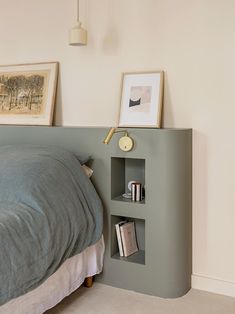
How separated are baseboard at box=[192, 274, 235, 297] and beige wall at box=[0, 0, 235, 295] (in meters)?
0.03

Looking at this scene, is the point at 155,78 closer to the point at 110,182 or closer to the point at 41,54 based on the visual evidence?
the point at 110,182

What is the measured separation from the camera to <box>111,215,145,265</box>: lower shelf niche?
2.69 m

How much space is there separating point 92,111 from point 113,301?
1.34 metres

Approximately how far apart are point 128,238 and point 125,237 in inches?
1.6

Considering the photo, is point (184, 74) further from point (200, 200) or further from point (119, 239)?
point (119, 239)

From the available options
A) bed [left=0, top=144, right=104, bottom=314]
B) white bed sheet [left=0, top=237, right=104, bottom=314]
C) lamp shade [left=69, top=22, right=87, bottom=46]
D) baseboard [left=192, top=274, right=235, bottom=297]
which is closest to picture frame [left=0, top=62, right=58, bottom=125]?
lamp shade [left=69, top=22, right=87, bottom=46]

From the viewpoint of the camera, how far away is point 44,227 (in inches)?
81.0

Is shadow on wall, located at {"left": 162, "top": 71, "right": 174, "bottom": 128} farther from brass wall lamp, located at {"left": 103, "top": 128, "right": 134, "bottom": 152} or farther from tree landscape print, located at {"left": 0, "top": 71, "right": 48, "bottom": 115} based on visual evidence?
tree landscape print, located at {"left": 0, "top": 71, "right": 48, "bottom": 115}

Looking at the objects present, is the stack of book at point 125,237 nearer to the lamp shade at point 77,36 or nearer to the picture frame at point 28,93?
the picture frame at point 28,93

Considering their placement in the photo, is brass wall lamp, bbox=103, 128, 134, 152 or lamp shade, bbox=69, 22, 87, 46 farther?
lamp shade, bbox=69, 22, 87, 46

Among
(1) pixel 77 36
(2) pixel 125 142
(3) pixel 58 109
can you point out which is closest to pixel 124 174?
(2) pixel 125 142

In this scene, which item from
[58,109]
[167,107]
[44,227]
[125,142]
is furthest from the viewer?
[58,109]

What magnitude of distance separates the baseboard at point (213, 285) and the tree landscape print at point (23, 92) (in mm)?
1680

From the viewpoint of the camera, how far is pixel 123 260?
105 inches
